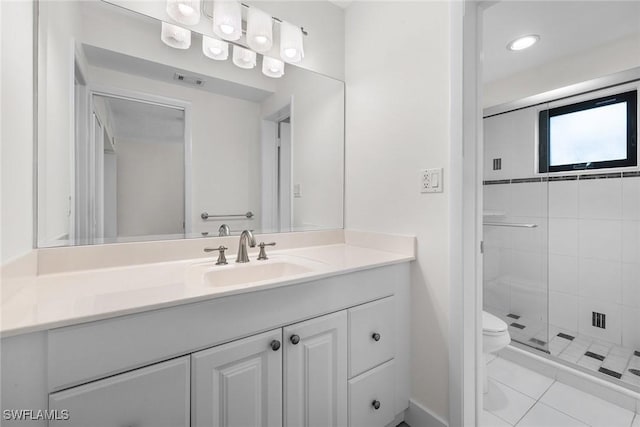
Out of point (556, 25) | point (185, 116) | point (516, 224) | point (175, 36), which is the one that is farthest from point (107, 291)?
point (516, 224)

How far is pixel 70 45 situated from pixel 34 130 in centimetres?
38

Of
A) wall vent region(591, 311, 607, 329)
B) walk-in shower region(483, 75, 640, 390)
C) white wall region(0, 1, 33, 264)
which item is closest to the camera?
white wall region(0, 1, 33, 264)

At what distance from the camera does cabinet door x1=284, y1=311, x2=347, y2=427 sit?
37.9 inches

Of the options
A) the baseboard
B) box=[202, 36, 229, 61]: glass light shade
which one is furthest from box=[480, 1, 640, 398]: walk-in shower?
box=[202, 36, 229, 61]: glass light shade

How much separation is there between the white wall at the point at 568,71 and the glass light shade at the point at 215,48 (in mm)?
2289

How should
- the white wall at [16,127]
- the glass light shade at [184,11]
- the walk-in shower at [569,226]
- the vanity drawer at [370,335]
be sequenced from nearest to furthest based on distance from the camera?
the white wall at [16,127] < the vanity drawer at [370,335] < the glass light shade at [184,11] < the walk-in shower at [569,226]

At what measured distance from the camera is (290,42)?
160 cm

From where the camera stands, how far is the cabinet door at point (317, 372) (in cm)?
96

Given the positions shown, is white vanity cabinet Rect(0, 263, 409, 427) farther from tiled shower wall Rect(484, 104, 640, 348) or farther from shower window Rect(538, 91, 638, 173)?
shower window Rect(538, 91, 638, 173)

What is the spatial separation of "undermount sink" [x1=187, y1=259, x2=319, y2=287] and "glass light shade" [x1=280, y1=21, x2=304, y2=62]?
3.83 feet

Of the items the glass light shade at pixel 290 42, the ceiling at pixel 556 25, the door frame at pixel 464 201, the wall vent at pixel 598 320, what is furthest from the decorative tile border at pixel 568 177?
the glass light shade at pixel 290 42

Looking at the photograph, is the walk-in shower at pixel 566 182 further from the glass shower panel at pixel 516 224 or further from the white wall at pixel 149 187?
the white wall at pixel 149 187

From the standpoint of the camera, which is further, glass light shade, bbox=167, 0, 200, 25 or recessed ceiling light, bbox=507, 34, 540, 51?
recessed ceiling light, bbox=507, 34, 540, 51

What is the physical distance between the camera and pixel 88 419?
2.15 feet
